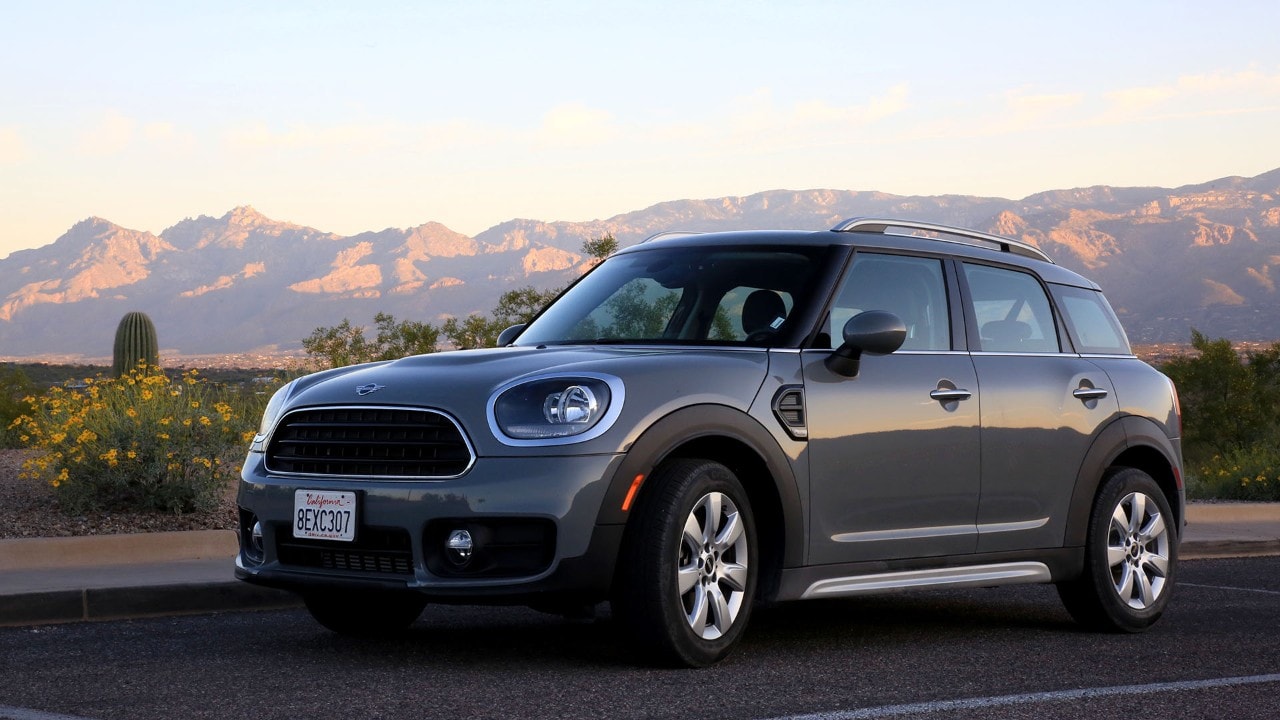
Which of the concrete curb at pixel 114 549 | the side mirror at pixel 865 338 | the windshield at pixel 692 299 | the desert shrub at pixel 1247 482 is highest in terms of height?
the windshield at pixel 692 299

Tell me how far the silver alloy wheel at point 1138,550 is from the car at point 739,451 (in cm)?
1

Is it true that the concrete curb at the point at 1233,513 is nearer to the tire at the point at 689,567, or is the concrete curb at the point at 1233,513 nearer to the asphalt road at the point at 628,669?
the asphalt road at the point at 628,669

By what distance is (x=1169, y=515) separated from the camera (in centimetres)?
823

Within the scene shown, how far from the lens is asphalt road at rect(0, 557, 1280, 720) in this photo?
5477mm

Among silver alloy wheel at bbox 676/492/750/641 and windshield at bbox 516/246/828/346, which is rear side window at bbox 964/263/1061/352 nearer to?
windshield at bbox 516/246/828/346

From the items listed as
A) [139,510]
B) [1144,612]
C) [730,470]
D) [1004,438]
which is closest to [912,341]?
[1004,438]

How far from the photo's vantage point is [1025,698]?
18.8 feet

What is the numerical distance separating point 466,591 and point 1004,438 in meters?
2.74

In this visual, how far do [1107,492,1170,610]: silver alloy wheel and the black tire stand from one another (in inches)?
133

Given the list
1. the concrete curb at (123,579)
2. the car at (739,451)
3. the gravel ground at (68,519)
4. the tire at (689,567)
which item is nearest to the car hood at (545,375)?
the car at (739,451)

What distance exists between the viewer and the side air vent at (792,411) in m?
6.36

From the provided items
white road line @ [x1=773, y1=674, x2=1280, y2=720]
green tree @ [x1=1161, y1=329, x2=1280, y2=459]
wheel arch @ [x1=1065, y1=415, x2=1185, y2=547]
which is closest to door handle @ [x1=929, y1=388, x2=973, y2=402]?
wheel arch @ [x1=1065, y1=415, x2=1185, y2=547]

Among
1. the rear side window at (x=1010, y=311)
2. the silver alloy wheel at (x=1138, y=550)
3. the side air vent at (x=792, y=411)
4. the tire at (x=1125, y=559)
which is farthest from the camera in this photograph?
the silver alloy wheel at (x=1138, y=550)

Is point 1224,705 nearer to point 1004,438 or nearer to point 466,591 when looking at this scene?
point 1004,438
